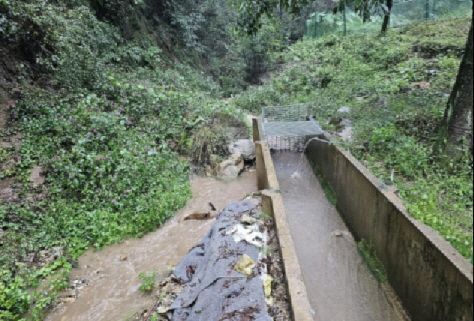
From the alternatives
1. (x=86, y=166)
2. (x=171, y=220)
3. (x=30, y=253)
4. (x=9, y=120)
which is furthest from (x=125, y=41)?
(x=30, y=253)

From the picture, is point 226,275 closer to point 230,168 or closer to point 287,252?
point 287,252

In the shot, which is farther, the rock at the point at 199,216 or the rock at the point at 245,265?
the rock at the point at 199,216

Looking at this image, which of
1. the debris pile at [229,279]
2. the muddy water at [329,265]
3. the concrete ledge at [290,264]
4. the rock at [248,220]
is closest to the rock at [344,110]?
the muddy water at [329,265]

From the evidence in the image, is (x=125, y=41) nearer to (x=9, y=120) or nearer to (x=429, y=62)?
(x=9, y=120)

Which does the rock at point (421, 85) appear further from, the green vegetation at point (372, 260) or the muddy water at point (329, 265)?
the green vegetation at point (372, 260)

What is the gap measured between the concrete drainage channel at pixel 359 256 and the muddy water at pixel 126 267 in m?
1.73

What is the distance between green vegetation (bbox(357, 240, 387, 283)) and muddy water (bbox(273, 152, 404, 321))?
Answer: 3.4 inches

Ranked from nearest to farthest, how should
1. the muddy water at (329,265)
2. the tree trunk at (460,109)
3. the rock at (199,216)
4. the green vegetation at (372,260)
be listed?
the muddy water at (329,265) < the tree trunk at (460,109) < the green vegetation at (372,260) < the rock at (199,216)

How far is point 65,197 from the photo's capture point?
6.92 metres

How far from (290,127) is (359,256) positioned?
14.6 ft

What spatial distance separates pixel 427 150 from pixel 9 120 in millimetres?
7992

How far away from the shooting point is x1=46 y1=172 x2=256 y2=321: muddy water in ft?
16.4

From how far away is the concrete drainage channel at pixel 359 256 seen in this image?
3.68 metres

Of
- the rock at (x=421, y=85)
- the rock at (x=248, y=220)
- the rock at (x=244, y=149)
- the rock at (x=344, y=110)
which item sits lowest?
the rock at (x=248, y=220)
